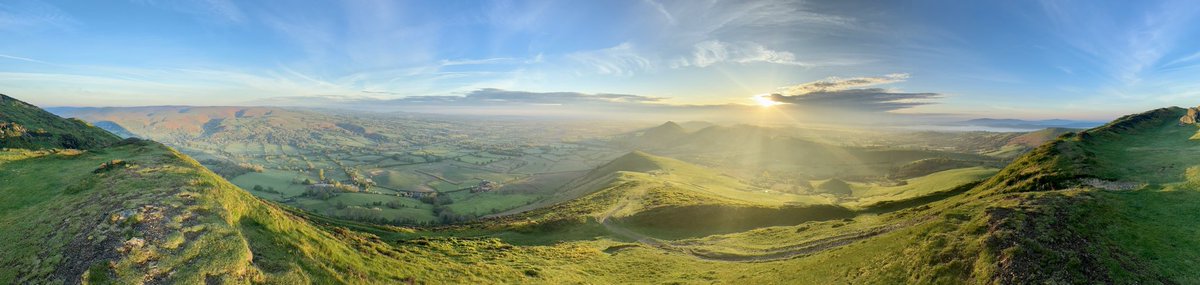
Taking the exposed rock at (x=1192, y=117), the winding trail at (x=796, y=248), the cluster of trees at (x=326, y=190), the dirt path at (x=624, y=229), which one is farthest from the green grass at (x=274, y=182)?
the exposed rock at (x=1192, y=117)

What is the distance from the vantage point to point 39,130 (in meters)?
47.6

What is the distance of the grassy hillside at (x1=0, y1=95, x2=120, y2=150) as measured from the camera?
138ft

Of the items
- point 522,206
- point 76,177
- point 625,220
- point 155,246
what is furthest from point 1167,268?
point 522,206

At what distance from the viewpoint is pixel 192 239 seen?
76.2ft

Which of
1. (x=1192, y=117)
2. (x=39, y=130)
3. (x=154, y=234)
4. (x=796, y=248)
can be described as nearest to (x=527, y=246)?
(x=796, y=248)

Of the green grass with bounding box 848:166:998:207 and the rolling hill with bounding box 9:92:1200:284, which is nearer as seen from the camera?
the rolling hill with bounding box 9:92:1200:284

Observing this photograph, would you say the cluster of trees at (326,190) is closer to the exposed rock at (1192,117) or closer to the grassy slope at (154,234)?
the grassy slope at (154,234)

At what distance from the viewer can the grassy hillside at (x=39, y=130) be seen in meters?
42.2

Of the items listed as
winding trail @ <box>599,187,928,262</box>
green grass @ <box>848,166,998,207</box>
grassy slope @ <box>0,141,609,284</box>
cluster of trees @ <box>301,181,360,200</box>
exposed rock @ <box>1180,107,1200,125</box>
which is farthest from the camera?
cluster of trees @ <box>301,181,360,200</box>

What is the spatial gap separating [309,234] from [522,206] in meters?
118

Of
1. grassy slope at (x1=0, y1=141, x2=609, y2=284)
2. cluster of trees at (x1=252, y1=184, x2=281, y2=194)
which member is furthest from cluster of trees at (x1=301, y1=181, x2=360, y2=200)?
grassy slope at (x1=0, y1=141, x2=609, y2=284)

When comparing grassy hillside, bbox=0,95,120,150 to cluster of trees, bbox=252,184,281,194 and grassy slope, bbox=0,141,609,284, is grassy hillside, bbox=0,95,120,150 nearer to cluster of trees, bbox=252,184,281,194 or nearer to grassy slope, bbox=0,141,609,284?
grassy slope, bbox=0,141,609,284

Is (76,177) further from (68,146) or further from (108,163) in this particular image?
(68,146)

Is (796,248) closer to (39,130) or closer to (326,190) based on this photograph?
(39,130)
